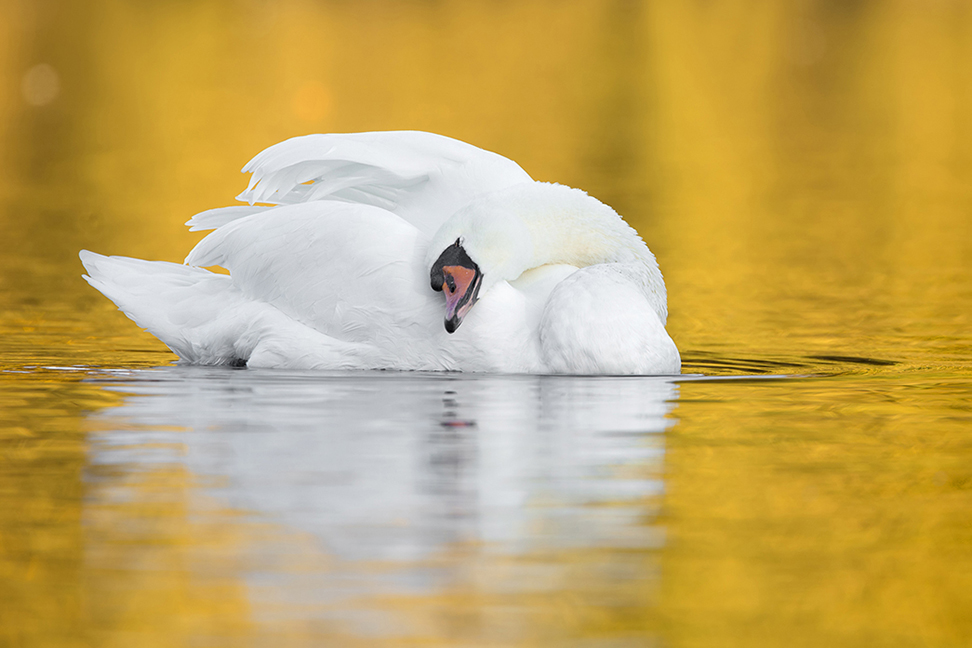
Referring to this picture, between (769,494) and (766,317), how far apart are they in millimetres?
5388

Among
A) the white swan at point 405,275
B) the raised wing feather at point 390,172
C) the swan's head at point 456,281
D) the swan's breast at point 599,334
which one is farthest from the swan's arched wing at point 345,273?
the swan's breast at point 599,334

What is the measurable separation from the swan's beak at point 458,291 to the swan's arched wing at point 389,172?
42.9 inches

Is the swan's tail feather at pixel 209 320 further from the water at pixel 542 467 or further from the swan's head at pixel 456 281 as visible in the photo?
the swan's head at pixel 456 281

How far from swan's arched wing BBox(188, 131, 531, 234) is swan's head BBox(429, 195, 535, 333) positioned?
0.63 meters

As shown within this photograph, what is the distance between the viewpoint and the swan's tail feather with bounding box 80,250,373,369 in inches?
332

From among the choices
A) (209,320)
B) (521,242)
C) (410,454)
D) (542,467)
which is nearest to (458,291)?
(521,242)

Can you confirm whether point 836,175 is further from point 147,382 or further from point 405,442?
point 405,442

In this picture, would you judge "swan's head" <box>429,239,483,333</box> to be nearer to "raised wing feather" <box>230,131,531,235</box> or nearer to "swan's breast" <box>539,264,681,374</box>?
"swan's breast" <box>539,264,681,374</box>

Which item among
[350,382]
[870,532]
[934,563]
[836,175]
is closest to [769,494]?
[870,532]

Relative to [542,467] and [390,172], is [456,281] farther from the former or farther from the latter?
[542,467]

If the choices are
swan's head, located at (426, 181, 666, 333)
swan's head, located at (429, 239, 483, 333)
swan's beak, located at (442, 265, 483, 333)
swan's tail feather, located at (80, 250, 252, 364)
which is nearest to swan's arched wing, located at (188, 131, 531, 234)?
swan's head, located at (426, 181, 666, 333)

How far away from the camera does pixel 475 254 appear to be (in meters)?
8.16

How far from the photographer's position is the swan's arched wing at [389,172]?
893 cm

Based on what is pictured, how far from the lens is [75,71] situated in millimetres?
42406
